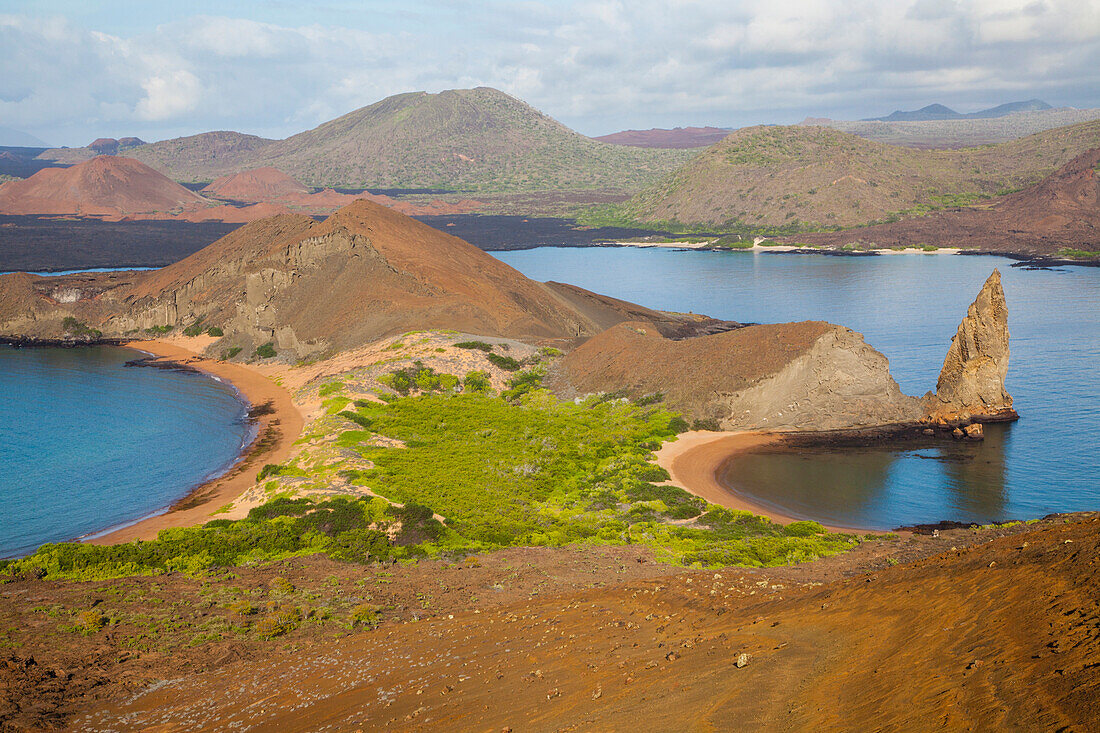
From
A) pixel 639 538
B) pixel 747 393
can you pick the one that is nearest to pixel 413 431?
pixel 639 538

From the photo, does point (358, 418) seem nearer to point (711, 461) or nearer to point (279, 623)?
point (711, 461)

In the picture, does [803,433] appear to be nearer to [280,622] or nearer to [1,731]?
[280,622]

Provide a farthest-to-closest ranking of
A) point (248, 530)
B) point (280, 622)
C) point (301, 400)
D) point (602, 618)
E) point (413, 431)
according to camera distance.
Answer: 1. point (301, 400)
2. point (413, 431)
3. point (248, 530)
4. point (280, 622)
5. point (602, 618)

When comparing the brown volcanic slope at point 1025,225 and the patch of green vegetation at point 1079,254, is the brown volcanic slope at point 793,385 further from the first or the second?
the brown volcanic slope at point 1025,225

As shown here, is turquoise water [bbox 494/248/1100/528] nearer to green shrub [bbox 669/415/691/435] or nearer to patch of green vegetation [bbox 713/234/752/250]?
green shrub [bbox 669/415/691/435]

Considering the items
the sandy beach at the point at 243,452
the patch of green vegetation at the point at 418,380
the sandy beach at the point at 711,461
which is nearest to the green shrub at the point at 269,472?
the sandy beach at the point at 243,452

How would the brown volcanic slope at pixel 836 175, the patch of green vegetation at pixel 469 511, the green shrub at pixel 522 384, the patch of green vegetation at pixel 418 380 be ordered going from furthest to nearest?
1. the brown volcanic slope at pixel 836 175
2. the green shrub at pixel 522 384
3. the patch of green vegetation at pixel 418 380
4. the patch of green vegetation at pixel 469 511
